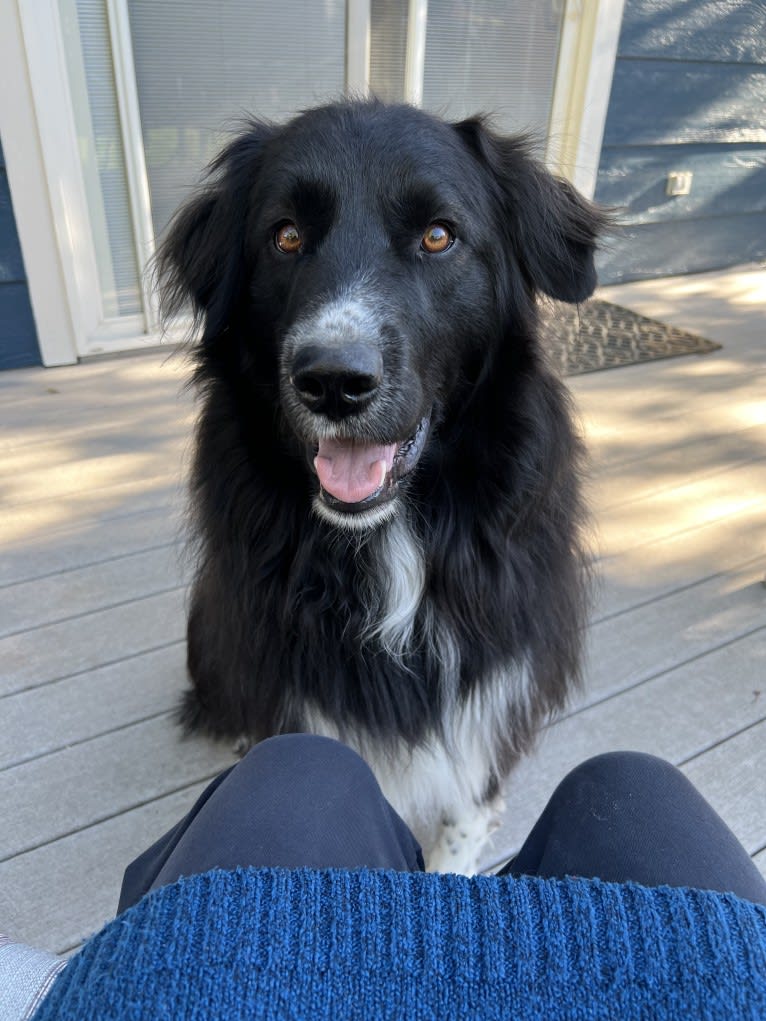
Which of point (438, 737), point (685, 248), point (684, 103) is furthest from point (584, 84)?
point (438, 737)

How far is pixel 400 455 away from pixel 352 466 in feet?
0.26

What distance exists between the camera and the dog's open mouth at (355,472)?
1161 millimetres

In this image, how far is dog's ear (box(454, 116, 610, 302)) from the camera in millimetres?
1310

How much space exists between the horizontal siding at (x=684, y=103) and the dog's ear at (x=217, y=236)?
3350 millimetres

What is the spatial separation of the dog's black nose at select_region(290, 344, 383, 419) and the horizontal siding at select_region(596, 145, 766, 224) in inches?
Result: 139

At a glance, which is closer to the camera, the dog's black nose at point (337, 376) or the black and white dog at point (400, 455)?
the dog's black nose at point (337, 376)

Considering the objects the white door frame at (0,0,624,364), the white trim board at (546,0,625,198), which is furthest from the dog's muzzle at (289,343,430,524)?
the white trim board at (546,0,625,198)

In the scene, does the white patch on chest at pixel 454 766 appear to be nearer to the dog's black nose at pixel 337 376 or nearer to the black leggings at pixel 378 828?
the black leggings at pixel 378 828

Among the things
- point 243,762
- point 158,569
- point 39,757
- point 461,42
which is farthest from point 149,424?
point 461,42

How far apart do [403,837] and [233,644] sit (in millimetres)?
515

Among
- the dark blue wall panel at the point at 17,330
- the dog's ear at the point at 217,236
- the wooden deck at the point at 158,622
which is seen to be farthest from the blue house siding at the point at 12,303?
the dog's ear at the point at 217,236

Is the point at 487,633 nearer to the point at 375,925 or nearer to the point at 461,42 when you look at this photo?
the point at 375,925

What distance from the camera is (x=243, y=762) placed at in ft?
3.06

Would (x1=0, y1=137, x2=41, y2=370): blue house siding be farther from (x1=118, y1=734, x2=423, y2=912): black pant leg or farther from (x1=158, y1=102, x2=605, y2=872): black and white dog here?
(x1=118, y1=734, x2=423, y2=912): black pant leg
